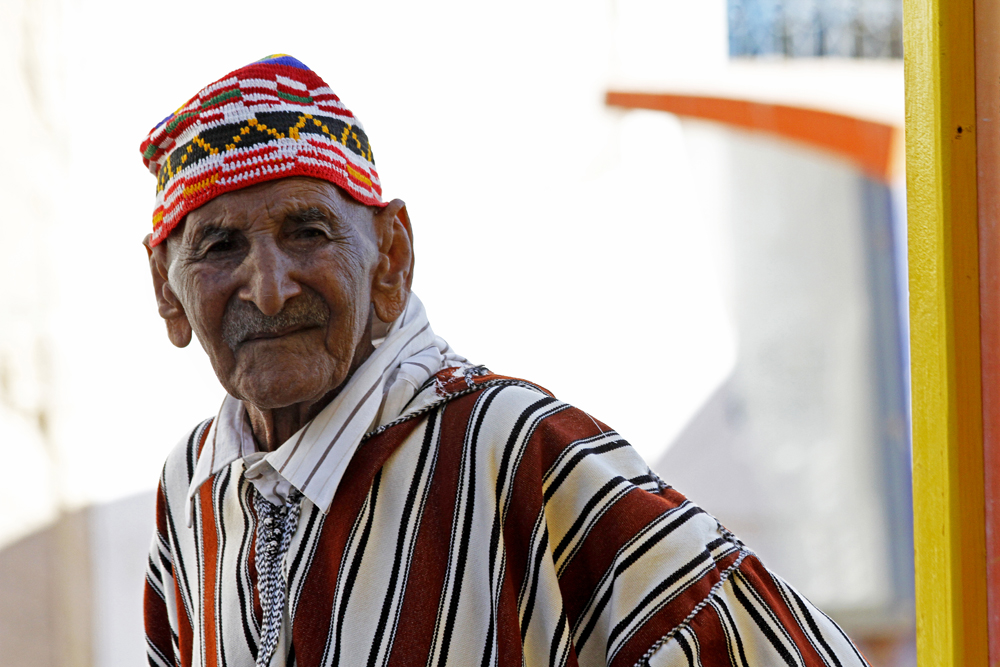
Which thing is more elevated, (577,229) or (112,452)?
(577,229)

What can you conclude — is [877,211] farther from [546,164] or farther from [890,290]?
[546,164]

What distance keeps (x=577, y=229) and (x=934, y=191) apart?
10.0 ft

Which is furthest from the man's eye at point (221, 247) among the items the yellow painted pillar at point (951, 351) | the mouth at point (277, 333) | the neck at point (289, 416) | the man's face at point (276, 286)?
the yellow painted pillar at point (951, 351)

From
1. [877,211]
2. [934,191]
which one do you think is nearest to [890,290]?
[877,211]

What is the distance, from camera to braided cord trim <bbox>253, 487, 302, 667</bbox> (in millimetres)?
1384

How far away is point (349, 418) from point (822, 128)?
3459mm

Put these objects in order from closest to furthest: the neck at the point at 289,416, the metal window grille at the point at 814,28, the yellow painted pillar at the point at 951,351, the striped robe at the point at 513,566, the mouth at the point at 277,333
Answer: the yellow painted pillar at the point at 951,351, the striped robe at the point at 513,566, the mouth at the point at 277,333, the neck at the point at 289,416, the metal window grille at the point at 814,28

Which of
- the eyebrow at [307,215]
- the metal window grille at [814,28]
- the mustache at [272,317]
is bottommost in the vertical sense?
the mustache at [272,317]

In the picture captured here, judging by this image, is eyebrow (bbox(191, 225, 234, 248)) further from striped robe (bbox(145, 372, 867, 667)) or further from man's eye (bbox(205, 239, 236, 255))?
striped robe (bbox(145, 372, 867, 667))

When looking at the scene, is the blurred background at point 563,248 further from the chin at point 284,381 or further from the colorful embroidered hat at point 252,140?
the chin at point 284,381

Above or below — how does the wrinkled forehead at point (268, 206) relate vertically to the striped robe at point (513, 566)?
above

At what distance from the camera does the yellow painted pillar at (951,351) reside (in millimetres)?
972

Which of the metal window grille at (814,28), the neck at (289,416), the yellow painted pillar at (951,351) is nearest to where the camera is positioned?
the yellow painted pillar at (951,351)

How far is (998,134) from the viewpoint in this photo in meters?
0.97
